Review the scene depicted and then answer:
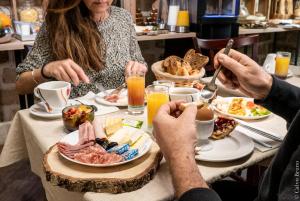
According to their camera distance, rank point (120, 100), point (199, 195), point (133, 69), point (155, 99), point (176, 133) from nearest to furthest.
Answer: point (199, 195) → point (176, 133) → point (155, 99) → point (120, 100) → point (133, 69)

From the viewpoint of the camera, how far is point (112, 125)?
1083 mm

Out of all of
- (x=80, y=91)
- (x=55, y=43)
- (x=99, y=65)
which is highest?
(x=55, y=43)

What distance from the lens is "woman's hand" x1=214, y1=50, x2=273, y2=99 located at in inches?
43.7

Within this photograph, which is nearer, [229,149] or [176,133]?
[176,133]

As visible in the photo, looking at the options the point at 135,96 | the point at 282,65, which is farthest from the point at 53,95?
the point at 282,65

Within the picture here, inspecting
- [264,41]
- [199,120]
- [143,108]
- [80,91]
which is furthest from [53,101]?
[264,41]

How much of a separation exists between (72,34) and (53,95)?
1.80 ft

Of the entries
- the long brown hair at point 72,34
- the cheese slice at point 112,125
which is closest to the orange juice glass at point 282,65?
the long brown hair at point 72,34

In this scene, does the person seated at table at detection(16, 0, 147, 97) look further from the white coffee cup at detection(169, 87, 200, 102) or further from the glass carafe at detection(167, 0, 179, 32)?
the glass carafe at detection(167, 0, 179, 32)

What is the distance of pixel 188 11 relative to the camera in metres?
3.52

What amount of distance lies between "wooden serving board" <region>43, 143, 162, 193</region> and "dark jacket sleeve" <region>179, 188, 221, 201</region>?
0.44 feet

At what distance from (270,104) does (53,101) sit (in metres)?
0.75

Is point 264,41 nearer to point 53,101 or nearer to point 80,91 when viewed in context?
point 80,91

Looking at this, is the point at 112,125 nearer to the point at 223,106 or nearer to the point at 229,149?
the point at 229,149
